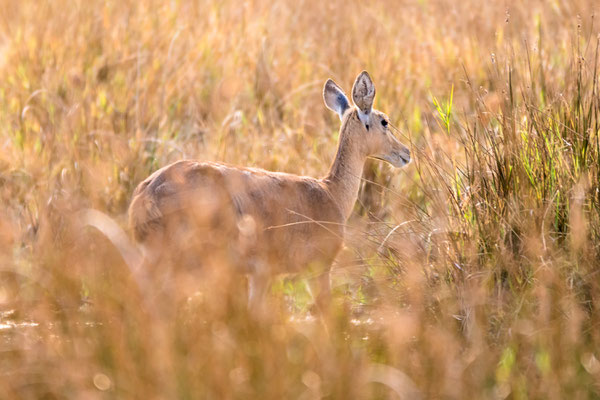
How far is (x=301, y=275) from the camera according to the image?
604 cm

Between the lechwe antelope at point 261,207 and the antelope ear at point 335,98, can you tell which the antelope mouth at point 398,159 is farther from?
the antelope ear at point 335,98

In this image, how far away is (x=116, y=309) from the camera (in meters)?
3.98

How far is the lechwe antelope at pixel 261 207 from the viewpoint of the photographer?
16.0ft

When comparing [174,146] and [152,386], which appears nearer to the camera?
[152,386]

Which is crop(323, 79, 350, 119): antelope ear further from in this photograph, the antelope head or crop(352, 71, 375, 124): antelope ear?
crop(352, 71, 375, 124): antelope ear

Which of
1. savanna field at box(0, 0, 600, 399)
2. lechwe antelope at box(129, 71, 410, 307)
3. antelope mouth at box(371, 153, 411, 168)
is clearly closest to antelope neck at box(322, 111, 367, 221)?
lechwe antelope at box(129, 71, 410, 307)

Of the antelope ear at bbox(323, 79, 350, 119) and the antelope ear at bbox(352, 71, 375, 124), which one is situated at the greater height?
the antelope ear at bbox(352, 71, 375, 124)

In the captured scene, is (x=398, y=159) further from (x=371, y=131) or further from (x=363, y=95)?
(x=363, y=95)

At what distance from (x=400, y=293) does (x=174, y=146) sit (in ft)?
9.36

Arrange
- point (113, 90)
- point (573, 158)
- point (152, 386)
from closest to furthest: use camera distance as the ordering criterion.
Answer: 1. point (152, 386)
2. point (573, 158)
3. point (113, 90)

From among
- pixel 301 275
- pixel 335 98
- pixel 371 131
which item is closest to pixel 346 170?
pixel 371 131

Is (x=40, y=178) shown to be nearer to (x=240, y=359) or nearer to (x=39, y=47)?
(x=39, y=47)

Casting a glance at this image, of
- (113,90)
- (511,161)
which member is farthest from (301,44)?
(511,161)

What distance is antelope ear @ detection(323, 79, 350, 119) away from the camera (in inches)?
261
